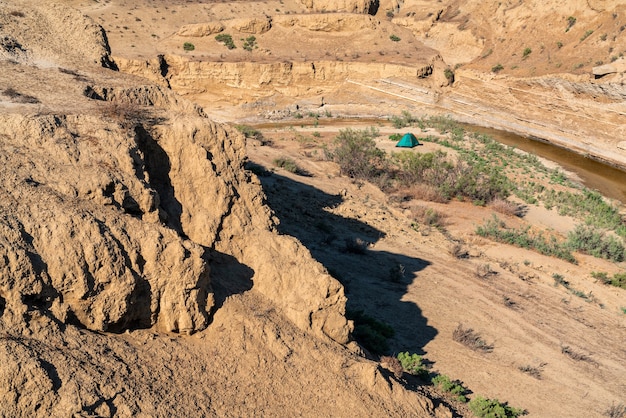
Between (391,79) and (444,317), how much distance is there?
27.9 meters

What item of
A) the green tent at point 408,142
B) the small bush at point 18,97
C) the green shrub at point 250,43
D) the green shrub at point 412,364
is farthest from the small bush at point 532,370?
the green shrub at point 250,43

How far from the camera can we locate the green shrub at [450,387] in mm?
7461

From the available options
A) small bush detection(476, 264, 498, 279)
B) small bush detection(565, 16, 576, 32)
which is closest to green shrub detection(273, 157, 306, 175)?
small bush detection(476, 264, 498, 279)

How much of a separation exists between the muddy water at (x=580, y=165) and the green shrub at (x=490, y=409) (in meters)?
18.9

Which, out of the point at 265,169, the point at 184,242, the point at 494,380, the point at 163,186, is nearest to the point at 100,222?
the point at 184,242

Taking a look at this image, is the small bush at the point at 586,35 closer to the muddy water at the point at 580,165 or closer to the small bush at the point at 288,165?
the muddy water at the point at 580,165

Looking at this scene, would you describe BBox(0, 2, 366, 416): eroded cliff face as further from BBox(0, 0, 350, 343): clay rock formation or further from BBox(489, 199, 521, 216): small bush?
BBox(489, 199, 521, 216): small bush

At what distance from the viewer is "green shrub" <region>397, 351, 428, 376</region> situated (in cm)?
770

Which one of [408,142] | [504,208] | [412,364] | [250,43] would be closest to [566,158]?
[408,142]

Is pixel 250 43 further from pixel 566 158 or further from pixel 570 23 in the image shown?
pixel 566 158

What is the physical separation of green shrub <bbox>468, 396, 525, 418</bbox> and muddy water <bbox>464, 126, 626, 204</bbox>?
1891 cm

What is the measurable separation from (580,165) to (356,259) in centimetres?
1949

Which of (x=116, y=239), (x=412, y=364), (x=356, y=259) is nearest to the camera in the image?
(x=116, y=239)

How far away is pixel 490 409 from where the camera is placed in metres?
7.16
